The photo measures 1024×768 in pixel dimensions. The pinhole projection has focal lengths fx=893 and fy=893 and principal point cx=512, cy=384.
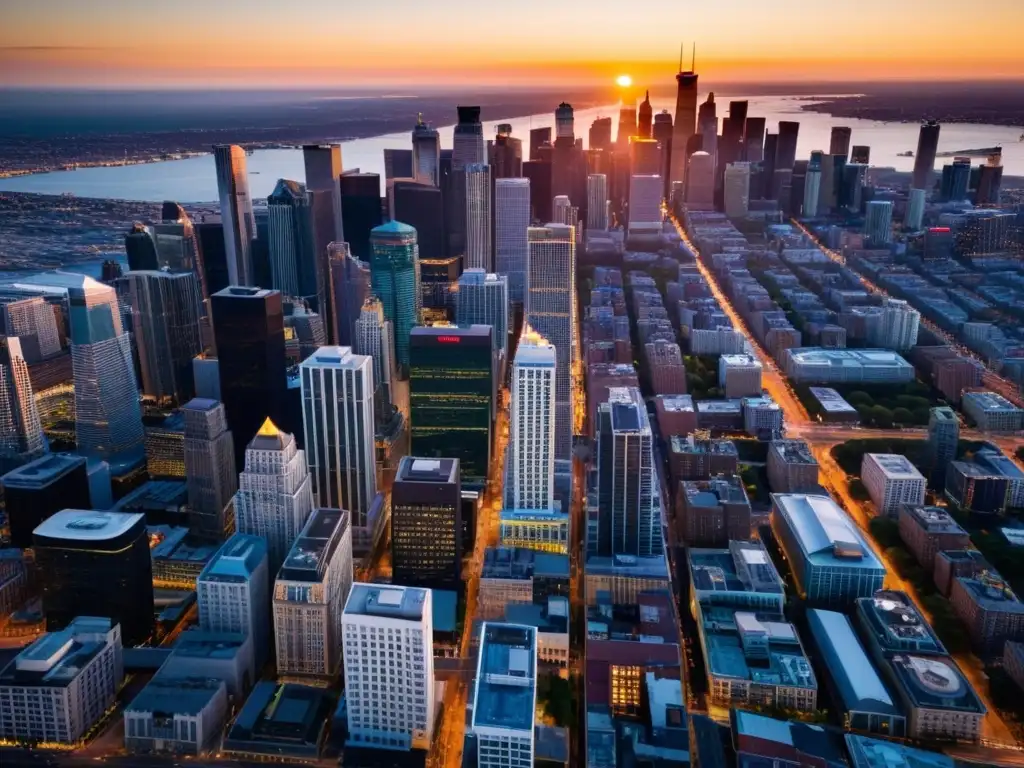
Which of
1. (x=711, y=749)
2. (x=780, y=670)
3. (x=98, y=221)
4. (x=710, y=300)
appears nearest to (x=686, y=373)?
(x=710, y=300)

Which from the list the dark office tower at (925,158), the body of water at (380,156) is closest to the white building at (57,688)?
the body of water at (380,156)

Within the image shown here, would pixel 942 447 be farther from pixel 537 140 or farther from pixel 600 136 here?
pixel 600 136

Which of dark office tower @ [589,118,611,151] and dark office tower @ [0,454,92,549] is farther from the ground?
dark office tower @ [589,118,611,151]

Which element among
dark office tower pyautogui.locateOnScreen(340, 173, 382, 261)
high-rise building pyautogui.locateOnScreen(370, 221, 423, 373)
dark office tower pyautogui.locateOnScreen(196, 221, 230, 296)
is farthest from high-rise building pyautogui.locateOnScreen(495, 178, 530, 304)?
dark office tower pyautogui.locateOnScreen(196, 221, 230, 296)

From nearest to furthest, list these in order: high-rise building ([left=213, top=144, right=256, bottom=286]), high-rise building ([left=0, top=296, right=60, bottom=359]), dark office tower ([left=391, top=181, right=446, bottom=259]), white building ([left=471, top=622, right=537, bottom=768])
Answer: white building ([left=471, top=622, right=537, bottom=768]) < high-rise building ([left=0, top=296, right=60, bottom=359]) < high-rise building ([left=213, top=144, right=256, bottom=286]) < dark office tower ([left=391, top=181, right=446, bottom=259])

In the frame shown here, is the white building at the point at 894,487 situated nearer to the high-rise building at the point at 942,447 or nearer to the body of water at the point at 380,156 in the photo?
the high-rise building at the point at 942,447

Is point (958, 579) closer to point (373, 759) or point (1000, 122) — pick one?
point (373, 759)

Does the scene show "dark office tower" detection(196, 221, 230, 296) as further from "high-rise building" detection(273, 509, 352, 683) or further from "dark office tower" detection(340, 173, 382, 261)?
"high-rise building" detection(273, 509, 352, 683)
